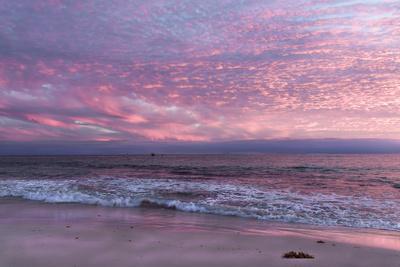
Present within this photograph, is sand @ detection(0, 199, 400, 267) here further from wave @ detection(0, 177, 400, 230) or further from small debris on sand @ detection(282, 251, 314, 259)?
wave @ detection(0, 177, 400, 230)

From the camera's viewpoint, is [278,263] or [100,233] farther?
[100,233]

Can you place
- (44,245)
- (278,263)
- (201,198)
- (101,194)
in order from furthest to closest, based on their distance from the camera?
(101,194), (201,198), (44,245), (278,263)

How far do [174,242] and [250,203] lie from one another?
26.3ft

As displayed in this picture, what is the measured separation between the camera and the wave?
1313cm

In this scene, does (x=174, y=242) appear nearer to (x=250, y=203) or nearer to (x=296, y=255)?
(x=296, y=255)

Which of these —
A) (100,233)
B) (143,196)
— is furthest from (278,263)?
(143,196)

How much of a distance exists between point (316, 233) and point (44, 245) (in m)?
8.15

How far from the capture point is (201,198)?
18000mm

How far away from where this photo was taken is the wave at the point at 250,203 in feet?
43.1

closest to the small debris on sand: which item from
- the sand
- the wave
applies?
the sand

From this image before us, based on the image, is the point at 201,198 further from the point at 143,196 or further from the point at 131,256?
the point at 131,256

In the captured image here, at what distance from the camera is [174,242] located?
354 inches

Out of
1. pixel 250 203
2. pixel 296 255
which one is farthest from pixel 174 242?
pixel 250 203

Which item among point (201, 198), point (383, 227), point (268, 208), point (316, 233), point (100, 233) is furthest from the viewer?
point (201, 198)
